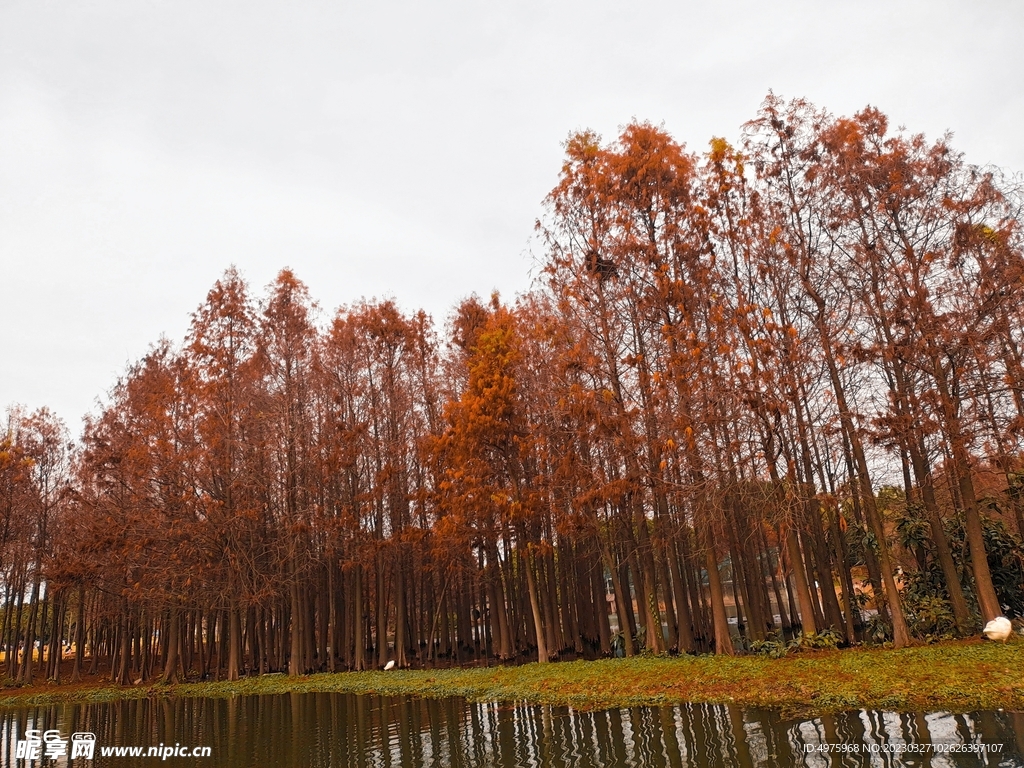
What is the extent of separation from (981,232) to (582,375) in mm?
9425

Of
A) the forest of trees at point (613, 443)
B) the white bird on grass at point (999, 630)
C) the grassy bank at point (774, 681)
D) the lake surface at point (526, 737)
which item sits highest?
the forest of trees at point (613, 443)

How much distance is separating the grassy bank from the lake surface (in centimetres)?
64

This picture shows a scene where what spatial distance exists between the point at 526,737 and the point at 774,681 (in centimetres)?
453

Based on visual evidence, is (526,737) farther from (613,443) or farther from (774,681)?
(613,443)

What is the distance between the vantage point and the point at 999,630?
12.7 metres

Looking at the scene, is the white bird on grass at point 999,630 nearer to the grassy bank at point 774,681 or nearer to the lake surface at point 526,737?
the grassy bank at point 774,681

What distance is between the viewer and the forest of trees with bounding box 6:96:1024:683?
1463 cm

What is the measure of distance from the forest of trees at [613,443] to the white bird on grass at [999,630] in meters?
1.08

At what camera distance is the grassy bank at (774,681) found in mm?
9484

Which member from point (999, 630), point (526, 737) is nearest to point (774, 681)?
point (526, 737)

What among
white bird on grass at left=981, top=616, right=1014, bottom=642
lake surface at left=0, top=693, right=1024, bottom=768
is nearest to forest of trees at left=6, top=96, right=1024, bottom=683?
white bird on grass at left=981, top=616, right=1014, bottom=642

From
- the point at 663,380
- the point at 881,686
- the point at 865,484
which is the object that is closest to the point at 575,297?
the point at 663,380

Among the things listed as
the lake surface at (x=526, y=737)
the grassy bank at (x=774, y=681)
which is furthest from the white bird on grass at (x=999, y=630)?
the lake surface at (x=526, y=737)

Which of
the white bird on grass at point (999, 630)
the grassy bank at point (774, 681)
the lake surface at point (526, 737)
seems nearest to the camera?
the lake surface at point (526, 737)
